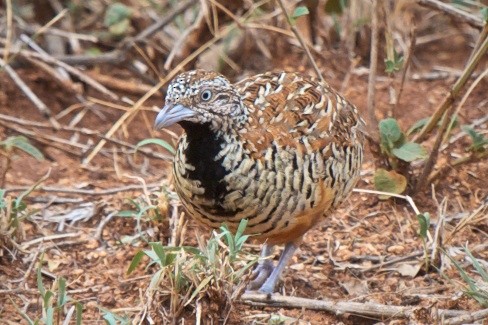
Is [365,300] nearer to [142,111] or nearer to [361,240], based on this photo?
[361,240]

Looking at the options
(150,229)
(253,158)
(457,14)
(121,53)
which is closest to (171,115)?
(253,158)

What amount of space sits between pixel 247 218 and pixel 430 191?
5.31ft

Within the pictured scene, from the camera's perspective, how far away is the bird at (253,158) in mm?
3691

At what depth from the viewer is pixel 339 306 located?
393cm

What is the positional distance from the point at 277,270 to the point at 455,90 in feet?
4.12

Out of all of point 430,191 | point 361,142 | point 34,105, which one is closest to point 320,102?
point 361,142

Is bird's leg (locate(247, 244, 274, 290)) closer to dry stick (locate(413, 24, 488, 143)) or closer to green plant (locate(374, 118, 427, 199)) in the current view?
green plant (locate(374, 118, 427, 199))

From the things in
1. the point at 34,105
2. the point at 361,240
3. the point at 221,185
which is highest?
the point at 221,185

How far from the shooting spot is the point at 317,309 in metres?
3.95

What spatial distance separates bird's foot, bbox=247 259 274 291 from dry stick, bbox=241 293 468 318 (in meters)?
0.32

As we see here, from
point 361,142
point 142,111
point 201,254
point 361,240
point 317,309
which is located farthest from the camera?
point 142,111

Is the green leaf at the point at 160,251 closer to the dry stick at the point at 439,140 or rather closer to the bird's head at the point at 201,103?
the bird's head at the point at 201,103

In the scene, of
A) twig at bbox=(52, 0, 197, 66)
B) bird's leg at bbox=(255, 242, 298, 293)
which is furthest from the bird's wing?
twig at bbox=(52, 0, 197, 66)

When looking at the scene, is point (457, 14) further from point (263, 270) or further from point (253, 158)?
point (253, 158)
